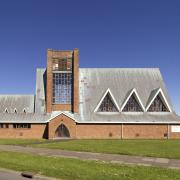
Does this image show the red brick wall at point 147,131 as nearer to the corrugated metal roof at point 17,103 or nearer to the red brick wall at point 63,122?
the red brick wall at point 63,122

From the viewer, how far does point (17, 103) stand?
150 ft

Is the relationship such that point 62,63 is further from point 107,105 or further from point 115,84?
point 107,105

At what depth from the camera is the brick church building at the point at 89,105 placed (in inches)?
1610

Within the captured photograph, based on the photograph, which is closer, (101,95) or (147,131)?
(147,131)

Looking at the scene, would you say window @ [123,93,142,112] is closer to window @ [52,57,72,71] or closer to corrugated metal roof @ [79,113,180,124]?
corrugated metal roof @ [79,113,180,124]

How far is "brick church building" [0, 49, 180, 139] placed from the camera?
40.9m

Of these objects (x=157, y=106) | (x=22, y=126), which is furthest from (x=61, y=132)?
(x=157, y=106)

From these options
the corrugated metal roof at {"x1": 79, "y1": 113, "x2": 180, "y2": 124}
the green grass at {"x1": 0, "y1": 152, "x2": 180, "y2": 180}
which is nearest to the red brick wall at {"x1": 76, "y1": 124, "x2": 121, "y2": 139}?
the corrugated metal roof at {"x1": 79, "y1": 113, "x2": 180, "y2": 124}

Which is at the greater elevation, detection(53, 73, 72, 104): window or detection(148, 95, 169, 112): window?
detection(53, 73, 72, 104): window

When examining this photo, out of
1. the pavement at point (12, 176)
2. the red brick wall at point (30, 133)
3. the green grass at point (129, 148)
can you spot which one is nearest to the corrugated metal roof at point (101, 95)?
the red brick wall at point (30, 133)

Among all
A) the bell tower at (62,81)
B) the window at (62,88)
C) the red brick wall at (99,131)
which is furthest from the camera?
the window at (62,88)

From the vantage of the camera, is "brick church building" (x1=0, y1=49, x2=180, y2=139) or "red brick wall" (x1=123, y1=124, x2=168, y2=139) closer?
"brick church building" (x1=0, y1=49, x2=180, y2=139)

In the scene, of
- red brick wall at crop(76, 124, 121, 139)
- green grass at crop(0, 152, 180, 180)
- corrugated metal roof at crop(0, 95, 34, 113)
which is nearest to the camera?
green grass at crop(0, 152, 180, 180)

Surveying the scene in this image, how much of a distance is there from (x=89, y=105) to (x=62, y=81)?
514 cm
